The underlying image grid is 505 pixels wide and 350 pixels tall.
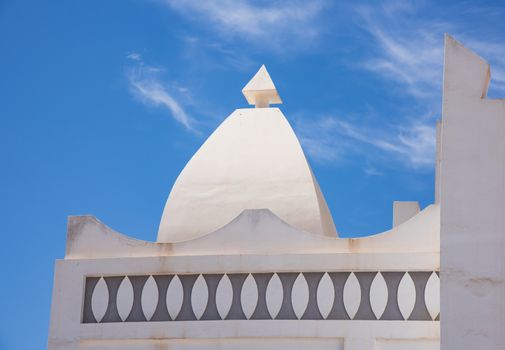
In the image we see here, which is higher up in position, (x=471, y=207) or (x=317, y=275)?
(x=471, y=207)

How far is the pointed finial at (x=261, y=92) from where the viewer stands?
19.0 m

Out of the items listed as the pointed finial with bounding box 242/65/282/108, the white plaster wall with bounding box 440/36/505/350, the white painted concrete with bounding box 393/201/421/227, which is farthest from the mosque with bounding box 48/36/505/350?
the pointed finial with bounding box 242/65/282/108

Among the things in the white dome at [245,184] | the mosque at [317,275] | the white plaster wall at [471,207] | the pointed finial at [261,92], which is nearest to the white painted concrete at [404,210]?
the white dome at [245,184]

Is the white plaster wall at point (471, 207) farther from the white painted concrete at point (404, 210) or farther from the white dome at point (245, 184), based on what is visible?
the white painted concrete at point (404, 210)

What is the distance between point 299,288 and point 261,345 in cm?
88

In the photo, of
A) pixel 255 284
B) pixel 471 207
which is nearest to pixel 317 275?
pixel 255 284

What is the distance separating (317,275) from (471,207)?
102 inches

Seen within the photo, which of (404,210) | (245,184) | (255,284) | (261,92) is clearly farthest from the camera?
(261,92)

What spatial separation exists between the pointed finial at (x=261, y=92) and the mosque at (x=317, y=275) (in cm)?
281

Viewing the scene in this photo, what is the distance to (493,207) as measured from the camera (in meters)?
12.9

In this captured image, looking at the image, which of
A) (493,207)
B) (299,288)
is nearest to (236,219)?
(299,288)

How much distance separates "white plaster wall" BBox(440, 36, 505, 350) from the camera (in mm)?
12664

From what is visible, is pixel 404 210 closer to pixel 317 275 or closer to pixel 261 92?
pixel 261 92

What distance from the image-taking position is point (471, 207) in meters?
13.0
